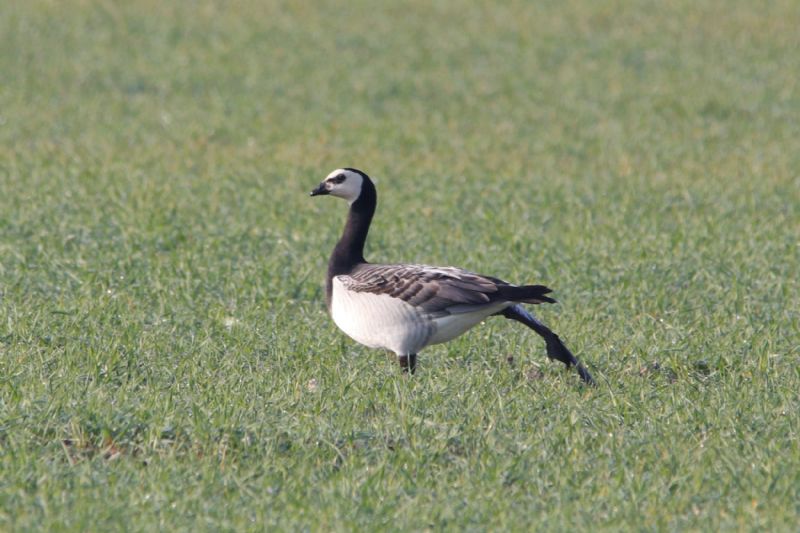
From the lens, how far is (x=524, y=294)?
24.9ft

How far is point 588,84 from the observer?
22922mm

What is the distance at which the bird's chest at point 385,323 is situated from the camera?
7.84 metres

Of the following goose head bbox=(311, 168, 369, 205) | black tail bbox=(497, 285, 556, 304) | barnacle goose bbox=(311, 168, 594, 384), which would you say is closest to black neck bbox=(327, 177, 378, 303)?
goose head bbox=(311, 168, 369, 205)

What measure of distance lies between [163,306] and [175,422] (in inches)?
122

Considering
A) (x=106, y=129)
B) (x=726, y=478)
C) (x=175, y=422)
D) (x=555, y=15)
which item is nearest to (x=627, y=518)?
(x=726, y=478)

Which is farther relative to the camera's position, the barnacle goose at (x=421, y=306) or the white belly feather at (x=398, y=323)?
the white belly feather at (x=398, y=323)

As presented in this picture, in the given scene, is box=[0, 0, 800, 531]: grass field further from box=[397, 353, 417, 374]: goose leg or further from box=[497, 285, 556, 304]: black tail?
box=[497, 285, 556, 304]: black tail

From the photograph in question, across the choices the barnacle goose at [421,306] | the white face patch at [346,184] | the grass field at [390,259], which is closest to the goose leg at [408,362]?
the barnacle goose at [421,306]

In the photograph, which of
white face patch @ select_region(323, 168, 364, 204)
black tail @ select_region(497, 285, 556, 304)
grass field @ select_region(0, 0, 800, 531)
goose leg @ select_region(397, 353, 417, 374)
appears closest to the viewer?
grass field @ select_region(0, 0, 800, 531)

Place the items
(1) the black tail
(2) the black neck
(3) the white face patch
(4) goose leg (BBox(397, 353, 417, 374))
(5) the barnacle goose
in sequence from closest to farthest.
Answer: (1) the black tail → (5) the barnacle goose → (4) goose leg (BBox(397, 353, 417, 374)) → (2) the black neck → (3) the white face patch

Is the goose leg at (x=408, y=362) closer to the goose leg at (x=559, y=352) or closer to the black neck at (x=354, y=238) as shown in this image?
the goose leg at (x=559, y=352)

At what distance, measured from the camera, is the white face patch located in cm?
891

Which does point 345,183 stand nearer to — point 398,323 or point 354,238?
point 354,238

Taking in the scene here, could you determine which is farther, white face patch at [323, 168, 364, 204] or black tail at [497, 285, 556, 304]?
white face patch at [323, 168, 364, 204]
